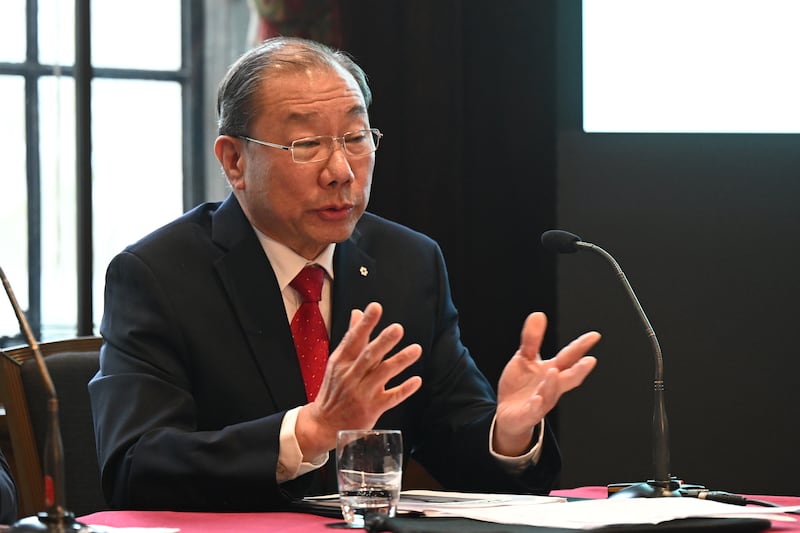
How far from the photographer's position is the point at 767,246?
3.54m

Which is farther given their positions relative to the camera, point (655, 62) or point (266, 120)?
point (655, 62)

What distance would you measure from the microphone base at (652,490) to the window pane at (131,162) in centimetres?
274

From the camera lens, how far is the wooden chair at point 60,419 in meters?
2.38

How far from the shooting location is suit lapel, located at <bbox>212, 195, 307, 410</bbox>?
7.49 ft

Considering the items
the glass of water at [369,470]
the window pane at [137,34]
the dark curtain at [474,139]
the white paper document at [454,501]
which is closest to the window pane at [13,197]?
the window pane at [137,34]

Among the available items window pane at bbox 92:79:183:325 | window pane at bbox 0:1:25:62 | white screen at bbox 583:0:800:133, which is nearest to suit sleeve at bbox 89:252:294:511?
white screen at bbox 583:0:800:133

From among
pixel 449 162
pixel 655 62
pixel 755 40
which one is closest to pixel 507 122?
pixel 449 162

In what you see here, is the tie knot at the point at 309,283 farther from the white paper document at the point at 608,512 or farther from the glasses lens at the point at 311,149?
the white paper document at the point at 608,512

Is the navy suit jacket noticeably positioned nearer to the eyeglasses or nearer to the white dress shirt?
the white dress shirt

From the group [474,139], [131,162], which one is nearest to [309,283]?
[474,139]

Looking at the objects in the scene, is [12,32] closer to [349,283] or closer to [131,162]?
[131,162]

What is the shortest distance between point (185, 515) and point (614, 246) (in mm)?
1975

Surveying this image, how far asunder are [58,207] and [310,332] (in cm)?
219

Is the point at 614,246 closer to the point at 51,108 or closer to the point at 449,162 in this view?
the point at 449,162
